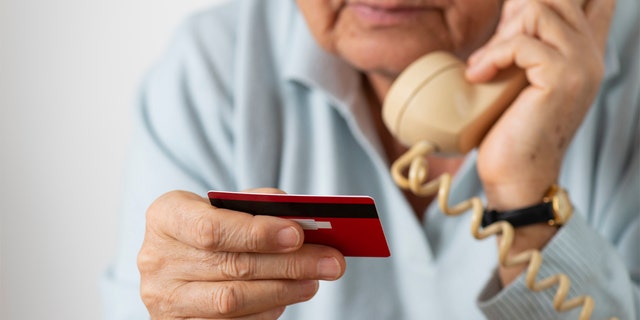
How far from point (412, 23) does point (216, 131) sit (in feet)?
1.11

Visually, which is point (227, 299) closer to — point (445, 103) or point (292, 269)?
point (292, 269)

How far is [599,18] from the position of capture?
49.3 inches

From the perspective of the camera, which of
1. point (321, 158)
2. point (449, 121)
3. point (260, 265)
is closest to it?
point (260, 265)

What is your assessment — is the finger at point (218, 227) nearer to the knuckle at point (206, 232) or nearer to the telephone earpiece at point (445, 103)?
the knuckle at point (206, 232)

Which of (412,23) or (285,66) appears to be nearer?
(412,23)

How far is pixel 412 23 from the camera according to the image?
1.20m

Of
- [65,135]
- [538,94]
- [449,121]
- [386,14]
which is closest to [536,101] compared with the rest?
[538,94]

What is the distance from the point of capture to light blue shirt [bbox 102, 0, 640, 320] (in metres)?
1.31

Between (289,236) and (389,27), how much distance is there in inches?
19.3

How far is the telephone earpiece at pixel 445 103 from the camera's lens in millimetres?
1121

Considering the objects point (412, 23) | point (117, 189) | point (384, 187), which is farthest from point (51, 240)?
point (412, 23)

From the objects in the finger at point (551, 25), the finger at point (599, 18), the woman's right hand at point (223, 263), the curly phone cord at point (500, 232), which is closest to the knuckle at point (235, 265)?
the woman's right hand at point (223, 263)

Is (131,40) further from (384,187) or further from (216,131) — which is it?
(384,187)

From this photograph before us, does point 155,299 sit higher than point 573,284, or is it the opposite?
point 155,299
